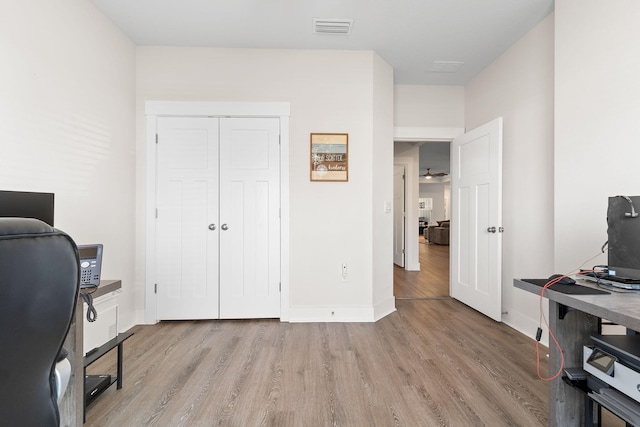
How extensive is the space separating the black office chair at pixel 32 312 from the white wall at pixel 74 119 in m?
1.60

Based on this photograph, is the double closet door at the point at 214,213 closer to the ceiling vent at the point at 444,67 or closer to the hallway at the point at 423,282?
the ceiling vent at the point at 444,67

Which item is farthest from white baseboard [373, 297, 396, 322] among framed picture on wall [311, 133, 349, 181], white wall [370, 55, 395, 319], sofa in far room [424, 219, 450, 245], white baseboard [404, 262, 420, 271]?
sofa in far room [424, 219, 450, 245]

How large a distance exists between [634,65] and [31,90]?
3.60m

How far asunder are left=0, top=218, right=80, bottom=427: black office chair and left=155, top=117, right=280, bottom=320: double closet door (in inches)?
91.7

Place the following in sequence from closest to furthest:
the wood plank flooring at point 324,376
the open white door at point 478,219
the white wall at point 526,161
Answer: the wood plank flooring at point 324,376, the white wall at point 526,161, the open white door at point 478,219

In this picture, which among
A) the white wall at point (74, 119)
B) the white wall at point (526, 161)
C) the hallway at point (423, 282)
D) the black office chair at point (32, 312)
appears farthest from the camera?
the hallway at point (423, 282)

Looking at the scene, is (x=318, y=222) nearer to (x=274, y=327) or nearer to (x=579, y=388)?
(x=274, y=327)

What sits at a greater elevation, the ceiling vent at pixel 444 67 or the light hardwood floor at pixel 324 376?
the ceiling vent at pixel 444 67

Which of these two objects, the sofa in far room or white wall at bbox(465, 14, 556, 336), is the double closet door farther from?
the sofa in far room

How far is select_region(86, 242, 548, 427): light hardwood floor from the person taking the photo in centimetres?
160

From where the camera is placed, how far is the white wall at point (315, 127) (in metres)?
2.99

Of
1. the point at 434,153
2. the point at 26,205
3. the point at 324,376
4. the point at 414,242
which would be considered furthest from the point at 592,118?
the point at 434,153

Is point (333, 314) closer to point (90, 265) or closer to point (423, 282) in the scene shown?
point (90, 265)

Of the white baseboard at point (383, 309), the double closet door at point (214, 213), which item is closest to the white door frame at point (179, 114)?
the double closet door at point (214, 213)
